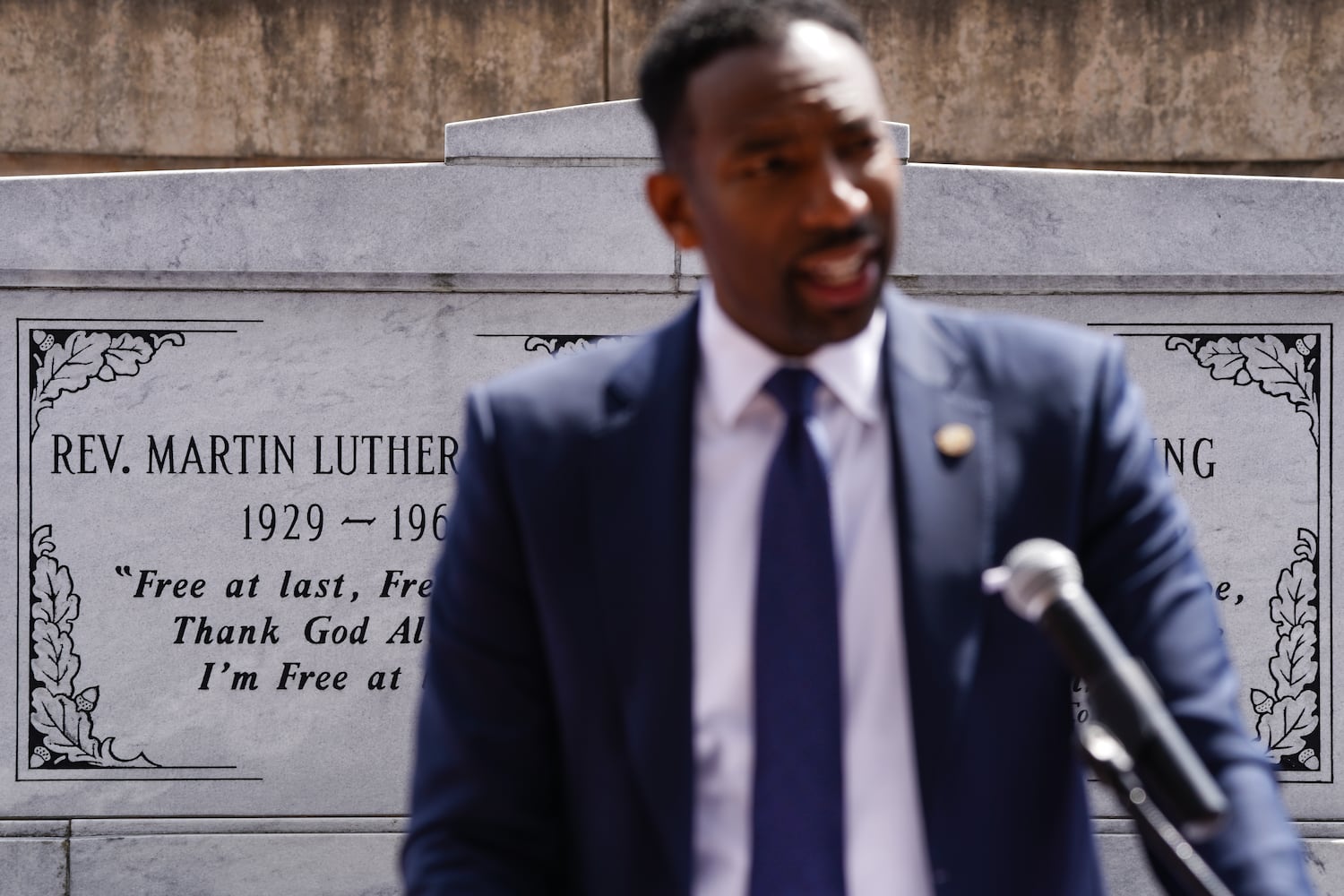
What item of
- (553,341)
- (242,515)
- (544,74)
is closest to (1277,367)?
(553,341)

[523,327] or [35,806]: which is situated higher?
[523,327]

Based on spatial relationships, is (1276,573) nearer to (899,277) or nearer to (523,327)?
(899,277)

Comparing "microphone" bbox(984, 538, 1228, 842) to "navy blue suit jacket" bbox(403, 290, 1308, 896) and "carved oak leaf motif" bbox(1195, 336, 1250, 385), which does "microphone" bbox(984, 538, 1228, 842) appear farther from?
"carved oak leaf motif" bbox(1195, 336, 1250, 385)

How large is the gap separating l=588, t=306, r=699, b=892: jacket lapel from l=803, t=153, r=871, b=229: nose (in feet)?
0.75

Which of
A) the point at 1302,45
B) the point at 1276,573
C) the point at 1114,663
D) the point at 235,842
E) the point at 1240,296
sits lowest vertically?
the point at 235,842

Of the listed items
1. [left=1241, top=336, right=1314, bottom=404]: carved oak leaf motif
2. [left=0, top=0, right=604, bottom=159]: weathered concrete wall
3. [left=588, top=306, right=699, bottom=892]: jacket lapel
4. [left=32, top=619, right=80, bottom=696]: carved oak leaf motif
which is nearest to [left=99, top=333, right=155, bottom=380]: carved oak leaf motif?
[left=32, top=619, right=80, bottom=696]: carved oak leaf motif

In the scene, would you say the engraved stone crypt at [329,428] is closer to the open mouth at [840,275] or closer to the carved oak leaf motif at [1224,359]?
the carved oak leaf motif at [1224,359]

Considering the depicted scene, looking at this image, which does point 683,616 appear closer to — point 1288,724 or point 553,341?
point 553,341

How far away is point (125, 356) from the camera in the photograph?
17.5ft

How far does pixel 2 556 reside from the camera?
5324 mm

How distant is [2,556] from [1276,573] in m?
4.28

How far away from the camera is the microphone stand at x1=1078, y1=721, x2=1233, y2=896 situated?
1.26 metres

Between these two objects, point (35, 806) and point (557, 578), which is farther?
point (35, 806)

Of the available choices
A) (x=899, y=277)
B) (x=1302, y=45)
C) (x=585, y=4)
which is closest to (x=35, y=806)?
(x=899, y=277)
